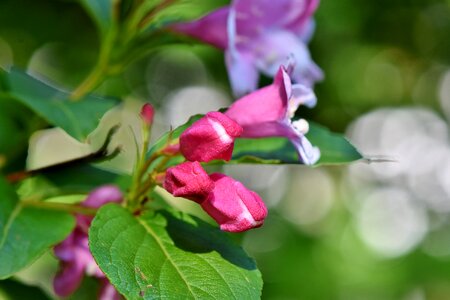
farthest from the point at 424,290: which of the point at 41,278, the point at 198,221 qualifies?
the point at 198,221

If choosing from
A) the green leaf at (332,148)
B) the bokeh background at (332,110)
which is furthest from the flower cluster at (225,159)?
the bokeh background at (332,110)

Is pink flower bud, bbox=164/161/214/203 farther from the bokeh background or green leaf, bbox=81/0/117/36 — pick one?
the bokeh background

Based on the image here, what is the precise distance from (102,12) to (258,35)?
0.29 metres

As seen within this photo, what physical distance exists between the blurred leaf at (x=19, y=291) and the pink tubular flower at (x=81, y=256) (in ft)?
0.56

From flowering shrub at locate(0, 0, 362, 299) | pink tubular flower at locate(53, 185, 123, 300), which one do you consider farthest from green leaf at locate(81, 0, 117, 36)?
pink tubular flower at locate(53, 185, 123, 300)

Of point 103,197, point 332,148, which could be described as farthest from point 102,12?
point 332,148

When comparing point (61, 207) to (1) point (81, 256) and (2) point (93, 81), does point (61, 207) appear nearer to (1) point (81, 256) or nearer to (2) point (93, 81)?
(1) point (81, 256)

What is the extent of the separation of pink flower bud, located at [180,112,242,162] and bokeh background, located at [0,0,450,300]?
213cm

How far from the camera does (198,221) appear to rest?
3.78 feet

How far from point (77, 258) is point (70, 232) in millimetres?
106

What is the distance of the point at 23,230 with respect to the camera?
3.87 ft

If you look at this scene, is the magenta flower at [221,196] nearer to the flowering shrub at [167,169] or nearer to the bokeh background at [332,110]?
the flowering shrub at [167,169]

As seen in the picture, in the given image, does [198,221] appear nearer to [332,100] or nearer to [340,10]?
[340,10]

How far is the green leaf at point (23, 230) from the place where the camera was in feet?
3.66
